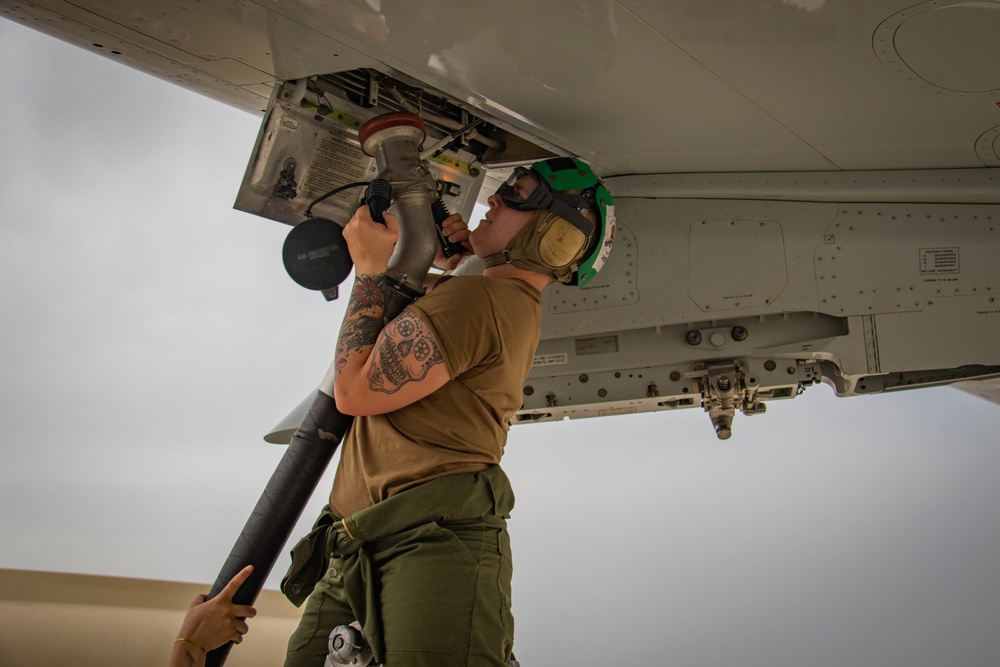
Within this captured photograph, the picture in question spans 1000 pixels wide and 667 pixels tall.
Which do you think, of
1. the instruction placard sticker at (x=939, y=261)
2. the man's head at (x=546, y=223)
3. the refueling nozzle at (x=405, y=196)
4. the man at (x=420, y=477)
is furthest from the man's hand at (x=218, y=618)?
the instruction placard sticker at (x=939, y=261)

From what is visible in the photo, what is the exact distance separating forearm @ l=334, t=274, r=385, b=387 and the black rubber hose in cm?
23

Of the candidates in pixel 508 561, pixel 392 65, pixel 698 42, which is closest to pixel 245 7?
pixel 392 65

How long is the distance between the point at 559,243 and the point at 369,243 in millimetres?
588

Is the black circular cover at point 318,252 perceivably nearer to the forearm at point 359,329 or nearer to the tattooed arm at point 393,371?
the forearm at point 359,329

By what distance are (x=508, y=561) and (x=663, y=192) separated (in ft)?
6.21

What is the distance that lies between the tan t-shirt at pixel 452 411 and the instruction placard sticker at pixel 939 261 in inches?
79.0

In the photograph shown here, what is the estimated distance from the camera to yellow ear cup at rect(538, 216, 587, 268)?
96.7 inches

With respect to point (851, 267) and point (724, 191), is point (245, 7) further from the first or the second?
point (851, 267)

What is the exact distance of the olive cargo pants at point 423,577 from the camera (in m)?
1.93

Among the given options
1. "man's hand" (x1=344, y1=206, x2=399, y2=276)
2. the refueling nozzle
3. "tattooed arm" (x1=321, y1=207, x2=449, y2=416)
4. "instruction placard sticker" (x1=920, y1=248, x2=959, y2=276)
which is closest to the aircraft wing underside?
"instruction placard sticker" (x1=920, y1=248, x2=959, y2=276)

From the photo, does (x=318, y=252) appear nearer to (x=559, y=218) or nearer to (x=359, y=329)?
(x=359, y=329)

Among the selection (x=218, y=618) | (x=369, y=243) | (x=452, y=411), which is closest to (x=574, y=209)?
(x=369, y=243)

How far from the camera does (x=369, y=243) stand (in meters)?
2.26

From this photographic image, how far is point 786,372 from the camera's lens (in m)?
3.56
